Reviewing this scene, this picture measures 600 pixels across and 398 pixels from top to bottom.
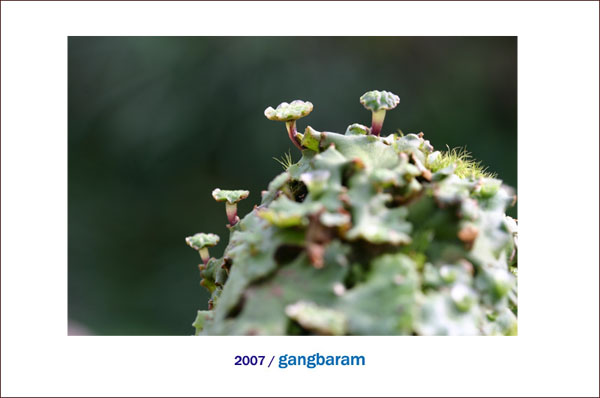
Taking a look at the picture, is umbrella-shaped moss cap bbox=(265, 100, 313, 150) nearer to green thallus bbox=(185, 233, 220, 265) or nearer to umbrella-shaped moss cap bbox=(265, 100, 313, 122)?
umbrella-shaped moss cap bbox=(265, 100, 313, 122)

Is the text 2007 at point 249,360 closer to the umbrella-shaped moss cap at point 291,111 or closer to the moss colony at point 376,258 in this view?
the moss colony at point 376,258

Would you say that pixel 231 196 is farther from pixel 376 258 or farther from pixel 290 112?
pixel 376 258

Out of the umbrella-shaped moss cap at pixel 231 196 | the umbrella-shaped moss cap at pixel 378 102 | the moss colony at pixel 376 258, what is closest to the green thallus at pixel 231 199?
the umbrella-shaped moss cap at pixel 231 196

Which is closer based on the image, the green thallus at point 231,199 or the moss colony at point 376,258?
the moss colony at point 376,258

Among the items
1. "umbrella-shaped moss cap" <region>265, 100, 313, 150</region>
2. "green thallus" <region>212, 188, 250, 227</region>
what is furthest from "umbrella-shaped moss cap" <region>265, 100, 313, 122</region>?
"green thallus" <region>212, 188, 250, 227</region>

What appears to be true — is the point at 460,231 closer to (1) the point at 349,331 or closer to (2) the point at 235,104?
(1) the point at 349,331

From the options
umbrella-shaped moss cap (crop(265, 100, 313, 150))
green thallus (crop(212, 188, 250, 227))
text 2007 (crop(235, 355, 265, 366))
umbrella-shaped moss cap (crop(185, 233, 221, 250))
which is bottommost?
text 2007 (crop(235, 355, 265, 366))

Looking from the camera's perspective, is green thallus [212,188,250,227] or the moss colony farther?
green thallus [212,188,250,227]

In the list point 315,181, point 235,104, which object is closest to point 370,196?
point 315,181
